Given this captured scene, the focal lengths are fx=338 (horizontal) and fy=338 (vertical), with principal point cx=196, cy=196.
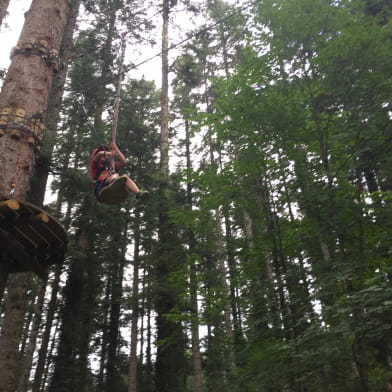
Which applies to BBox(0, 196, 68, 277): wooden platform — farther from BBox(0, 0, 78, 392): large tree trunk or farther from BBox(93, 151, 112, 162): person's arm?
BBox(93, 151, 112, 162): person's arm

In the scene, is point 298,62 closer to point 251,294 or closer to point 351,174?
point 351,174

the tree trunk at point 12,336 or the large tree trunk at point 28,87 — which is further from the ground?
the large tree trunk at point 28,87

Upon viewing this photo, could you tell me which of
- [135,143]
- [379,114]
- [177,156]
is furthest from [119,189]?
[177,156]

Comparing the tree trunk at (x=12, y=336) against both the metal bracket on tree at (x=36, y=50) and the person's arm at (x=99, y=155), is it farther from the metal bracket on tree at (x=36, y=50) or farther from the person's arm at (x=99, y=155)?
the metal bracket on tree at (x=36, y=50)

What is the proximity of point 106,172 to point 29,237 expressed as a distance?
2749 mm

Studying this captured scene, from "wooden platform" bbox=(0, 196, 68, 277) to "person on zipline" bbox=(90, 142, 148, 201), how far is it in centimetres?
204

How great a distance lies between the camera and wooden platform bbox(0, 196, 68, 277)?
3121 millimetres

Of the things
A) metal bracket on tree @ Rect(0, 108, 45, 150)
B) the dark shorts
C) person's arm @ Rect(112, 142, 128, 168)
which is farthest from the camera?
the dark shorts

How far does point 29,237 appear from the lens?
11.6ft

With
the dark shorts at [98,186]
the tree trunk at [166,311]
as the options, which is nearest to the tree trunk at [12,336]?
the tree trunk at [166,311]

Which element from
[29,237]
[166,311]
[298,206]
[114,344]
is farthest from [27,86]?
[114,344]

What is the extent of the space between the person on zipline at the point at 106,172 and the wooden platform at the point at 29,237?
6.71ft

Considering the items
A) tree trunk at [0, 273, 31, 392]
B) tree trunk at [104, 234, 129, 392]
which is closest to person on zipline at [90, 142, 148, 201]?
tree trunk at [0, 273, 31, 392]

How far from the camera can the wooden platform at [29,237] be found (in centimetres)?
312
